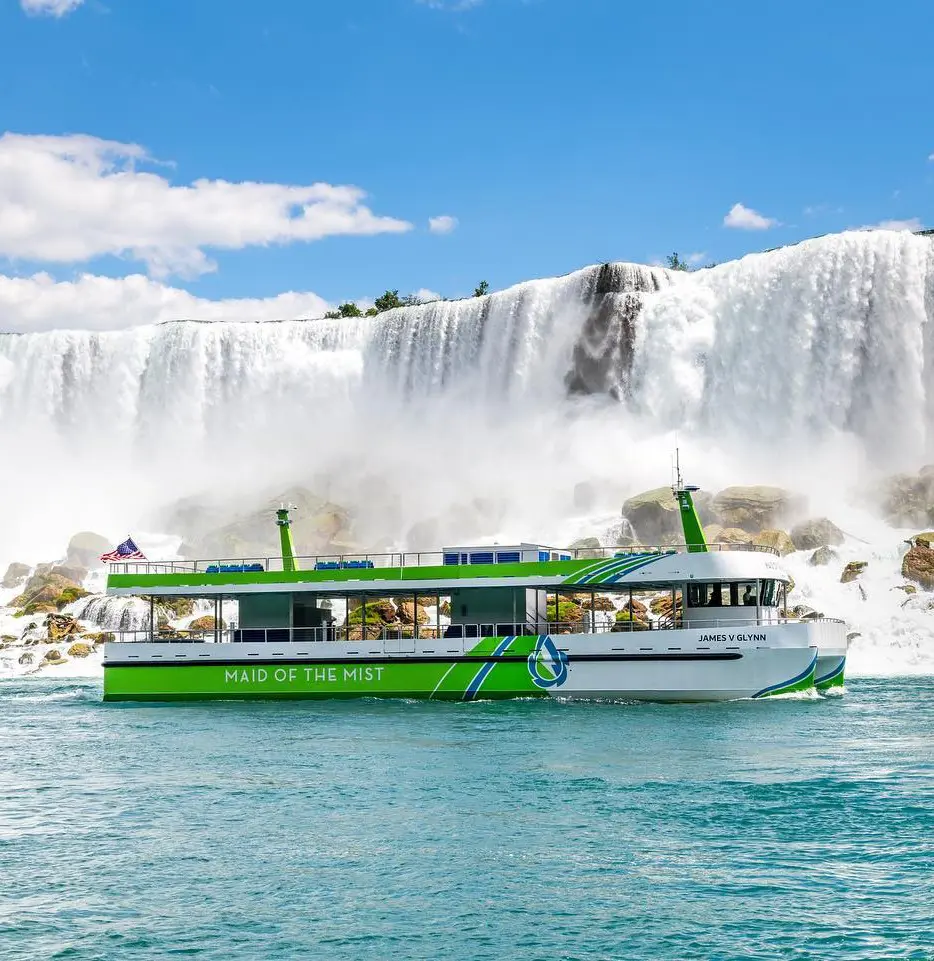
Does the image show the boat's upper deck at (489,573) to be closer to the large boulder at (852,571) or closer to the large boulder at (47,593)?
the large boulder at (852,571)

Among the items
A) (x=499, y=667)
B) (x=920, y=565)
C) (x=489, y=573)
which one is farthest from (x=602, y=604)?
(x=499, y=667)

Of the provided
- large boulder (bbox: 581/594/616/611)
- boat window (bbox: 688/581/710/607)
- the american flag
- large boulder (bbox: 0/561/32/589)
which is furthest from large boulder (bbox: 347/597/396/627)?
large boulder (bbox: 0/561/32/589)

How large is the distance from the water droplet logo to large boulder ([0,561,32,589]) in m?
53.5

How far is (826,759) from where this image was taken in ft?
87.3

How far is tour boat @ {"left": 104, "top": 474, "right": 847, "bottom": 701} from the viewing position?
37.7m

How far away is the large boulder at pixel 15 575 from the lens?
3297 inches

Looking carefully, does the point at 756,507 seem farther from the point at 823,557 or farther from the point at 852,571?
the point at 852,571

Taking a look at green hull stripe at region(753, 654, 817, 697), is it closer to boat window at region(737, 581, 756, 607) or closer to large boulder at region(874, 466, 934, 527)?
boat window at region(737, 581, 756, 607)

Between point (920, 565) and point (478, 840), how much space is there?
4464 cm

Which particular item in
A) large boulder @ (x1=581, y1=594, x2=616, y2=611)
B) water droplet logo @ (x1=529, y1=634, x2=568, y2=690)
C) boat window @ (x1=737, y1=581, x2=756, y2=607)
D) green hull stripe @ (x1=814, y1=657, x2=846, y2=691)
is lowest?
green hull stripe @ (x1=814, y1=657, x2=846, y2=691)

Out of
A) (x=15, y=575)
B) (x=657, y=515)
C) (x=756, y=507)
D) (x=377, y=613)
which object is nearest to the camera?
(x=377, y=613)

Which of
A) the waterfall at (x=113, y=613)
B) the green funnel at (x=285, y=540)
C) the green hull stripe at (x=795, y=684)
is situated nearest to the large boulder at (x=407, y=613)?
the green funnel at (x=285, y=540)

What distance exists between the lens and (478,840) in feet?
66.5

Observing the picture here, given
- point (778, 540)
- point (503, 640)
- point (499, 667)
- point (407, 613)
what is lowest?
point (499, 667)
